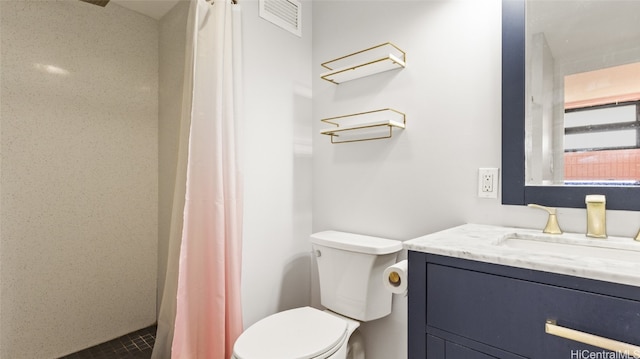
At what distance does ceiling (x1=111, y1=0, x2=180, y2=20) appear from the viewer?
82.6 inches

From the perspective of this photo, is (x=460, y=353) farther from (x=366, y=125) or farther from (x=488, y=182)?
(x=366, y=125)

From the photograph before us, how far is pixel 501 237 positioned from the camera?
101cm

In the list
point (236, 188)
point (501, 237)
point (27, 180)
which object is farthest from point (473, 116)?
point (27, 180)

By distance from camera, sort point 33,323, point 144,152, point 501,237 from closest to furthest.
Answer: point 501,237 < point 33,323 < point 144,152

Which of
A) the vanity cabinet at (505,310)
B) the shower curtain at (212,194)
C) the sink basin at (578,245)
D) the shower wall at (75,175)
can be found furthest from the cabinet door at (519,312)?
the shower wall at (75,175)

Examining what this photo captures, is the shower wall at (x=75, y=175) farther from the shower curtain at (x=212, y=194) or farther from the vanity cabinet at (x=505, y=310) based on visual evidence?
the vanity cabinet at (x=505, y=310)

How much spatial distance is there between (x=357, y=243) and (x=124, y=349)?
5.79 ft

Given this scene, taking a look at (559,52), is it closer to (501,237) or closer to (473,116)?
(473,116)

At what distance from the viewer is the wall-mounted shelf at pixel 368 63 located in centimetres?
148

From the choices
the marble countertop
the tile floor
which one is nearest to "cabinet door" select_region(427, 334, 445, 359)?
the marble countertop

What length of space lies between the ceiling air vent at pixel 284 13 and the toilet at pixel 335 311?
1244 millimetres

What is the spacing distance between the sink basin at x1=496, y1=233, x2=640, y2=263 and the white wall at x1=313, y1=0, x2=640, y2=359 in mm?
117

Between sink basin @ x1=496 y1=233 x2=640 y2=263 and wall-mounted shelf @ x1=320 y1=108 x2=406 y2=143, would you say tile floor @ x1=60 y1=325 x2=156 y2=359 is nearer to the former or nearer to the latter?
wall-mounted shelf @ x1=320 y1=108 x2=406 y2=143

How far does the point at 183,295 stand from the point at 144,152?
138 cm
